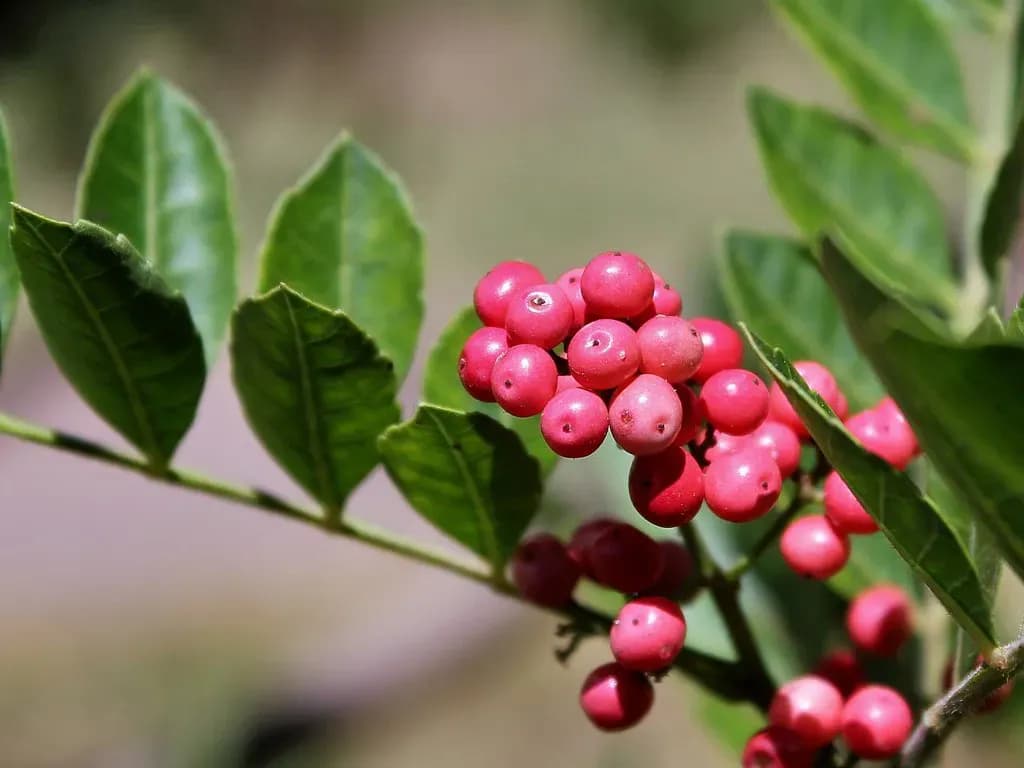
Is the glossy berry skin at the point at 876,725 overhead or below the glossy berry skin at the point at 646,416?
below

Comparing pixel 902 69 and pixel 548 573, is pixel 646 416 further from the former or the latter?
pixel 902 69

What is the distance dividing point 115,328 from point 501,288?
1.21ft

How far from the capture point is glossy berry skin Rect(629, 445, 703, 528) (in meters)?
0.90

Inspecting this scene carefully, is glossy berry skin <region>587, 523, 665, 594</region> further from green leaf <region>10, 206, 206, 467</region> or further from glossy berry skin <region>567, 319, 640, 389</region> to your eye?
green leaf <region>10, 206, 206, 467</region>

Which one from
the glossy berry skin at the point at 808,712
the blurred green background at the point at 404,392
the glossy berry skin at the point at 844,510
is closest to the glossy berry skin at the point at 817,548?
the glossy berry skin at the point at 844,510

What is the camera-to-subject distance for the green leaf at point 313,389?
3.30ft

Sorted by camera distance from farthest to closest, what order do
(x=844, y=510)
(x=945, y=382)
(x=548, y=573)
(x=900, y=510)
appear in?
(x=548, y=573)
(x=844, y=510)
(x=900, y=510)
(x=945, y=382)

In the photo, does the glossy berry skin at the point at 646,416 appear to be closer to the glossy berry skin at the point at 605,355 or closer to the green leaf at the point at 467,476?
the glossy berry skin at the point at 605,355

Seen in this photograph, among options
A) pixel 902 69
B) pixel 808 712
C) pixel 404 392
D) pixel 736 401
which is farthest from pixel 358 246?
pixel 404 392

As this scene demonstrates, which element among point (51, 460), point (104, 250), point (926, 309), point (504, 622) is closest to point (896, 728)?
point (926, 309)

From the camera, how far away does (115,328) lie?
108 cm

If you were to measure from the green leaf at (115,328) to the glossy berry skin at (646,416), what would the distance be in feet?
1.43

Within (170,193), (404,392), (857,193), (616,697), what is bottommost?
(404,392)

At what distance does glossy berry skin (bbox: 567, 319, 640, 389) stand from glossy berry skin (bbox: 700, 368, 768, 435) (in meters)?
0.09
